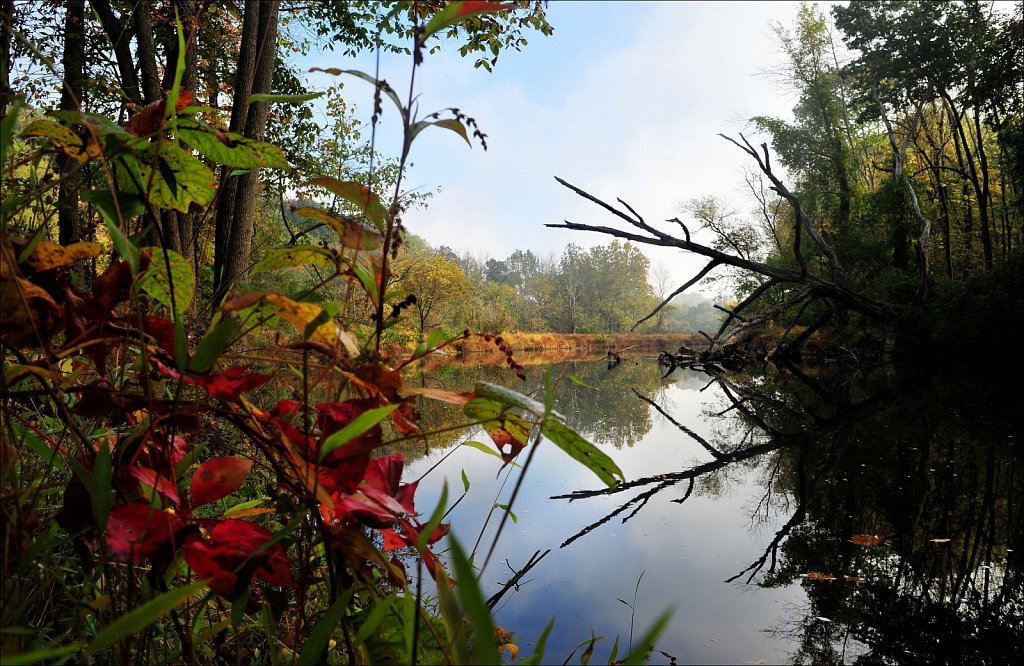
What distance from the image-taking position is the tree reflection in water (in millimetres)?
1486

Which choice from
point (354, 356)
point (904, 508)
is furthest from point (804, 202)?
point (354, 356)

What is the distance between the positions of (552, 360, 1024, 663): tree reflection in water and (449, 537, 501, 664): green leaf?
0.38m

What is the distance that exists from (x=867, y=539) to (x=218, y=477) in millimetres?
2346

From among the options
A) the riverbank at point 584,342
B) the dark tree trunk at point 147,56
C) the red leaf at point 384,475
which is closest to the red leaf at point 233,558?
the red leaf at point 384,475

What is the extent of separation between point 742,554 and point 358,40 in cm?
636

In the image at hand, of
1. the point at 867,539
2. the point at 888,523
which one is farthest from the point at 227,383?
the point at 888,523

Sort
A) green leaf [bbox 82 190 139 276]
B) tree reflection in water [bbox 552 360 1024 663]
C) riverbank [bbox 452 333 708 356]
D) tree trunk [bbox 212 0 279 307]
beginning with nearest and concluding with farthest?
green leaf [bbox 82 190 139 276], tree reflection in water [bbox 552 360 1024 663], tree trunk [bbox 212 0 279 307], riverbank [bbox 452 333 708 356]

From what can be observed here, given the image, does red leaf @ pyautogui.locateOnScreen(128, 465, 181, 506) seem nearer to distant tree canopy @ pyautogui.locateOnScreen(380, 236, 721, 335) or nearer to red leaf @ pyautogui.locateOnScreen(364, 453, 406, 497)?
red leaf @ pyautogui.locateOnScreen(364, 453, 406, 497)

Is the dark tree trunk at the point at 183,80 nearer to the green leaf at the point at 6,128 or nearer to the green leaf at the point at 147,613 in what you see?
the green leaf at the point at 6,128

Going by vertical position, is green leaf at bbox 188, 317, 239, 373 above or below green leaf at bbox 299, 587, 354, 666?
above

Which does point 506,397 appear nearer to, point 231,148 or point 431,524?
point 431,524

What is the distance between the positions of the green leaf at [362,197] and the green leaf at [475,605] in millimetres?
337

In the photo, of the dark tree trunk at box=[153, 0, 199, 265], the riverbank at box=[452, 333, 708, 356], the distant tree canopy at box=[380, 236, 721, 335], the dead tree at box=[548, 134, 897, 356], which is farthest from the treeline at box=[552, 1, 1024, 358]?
the distant tree canopy at box=[380, 236, 721, 335]

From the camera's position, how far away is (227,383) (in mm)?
447
